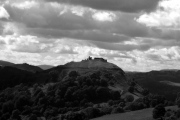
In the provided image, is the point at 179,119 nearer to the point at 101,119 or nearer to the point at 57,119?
the point at 101,119

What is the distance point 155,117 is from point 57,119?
2660 inches

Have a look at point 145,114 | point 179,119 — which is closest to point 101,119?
point 145,114

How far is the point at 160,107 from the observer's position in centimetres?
16088

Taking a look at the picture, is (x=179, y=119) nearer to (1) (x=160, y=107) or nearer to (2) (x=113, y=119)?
(1) (x=160, y=107)

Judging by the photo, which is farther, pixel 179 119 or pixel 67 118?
pixel 67 118

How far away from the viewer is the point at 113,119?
17162cm

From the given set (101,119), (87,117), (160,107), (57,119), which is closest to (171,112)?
(160,107)

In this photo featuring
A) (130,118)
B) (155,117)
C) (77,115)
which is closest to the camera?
(155,117)

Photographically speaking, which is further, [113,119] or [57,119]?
[57,119]

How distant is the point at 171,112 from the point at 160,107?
5705mm

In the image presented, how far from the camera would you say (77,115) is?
179 metres

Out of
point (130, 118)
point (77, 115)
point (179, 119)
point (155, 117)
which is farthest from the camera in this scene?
point (77, 115)

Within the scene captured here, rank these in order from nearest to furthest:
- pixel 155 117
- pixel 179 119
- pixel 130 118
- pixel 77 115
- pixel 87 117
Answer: pixel 179 119, pixel 155 117, pixel 130 118, pixel 77 115, pixel 87 117

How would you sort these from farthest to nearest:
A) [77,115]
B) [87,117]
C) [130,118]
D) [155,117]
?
[87,117], [77,115], [130,118], [155,117]
